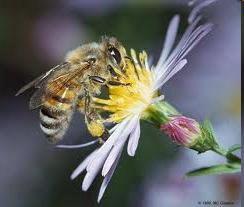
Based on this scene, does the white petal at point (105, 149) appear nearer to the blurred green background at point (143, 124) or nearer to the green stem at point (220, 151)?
the green stem at point (220, 151)

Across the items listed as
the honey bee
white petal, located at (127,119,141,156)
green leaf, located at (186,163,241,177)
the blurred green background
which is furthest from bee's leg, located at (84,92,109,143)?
the blurred green background

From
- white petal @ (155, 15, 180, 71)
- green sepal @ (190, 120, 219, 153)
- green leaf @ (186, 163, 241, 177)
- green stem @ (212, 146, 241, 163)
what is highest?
white petal @ (155, 15, 180, 71)

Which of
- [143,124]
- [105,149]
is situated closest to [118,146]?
[105,149]

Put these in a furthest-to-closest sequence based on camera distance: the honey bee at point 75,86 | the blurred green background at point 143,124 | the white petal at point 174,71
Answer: the blurred green background at point 143,124, the honey bee at point 75,86, the white petal at point 174,71

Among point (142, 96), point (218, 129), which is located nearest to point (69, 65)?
point (142, 96)

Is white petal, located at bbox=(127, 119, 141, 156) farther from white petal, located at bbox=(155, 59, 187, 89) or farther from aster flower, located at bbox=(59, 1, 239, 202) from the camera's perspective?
white petal, located at bbox=(155, 59, 187, 89)

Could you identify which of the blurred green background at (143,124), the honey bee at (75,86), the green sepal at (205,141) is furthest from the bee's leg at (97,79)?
the blurred green background at (143,124)
